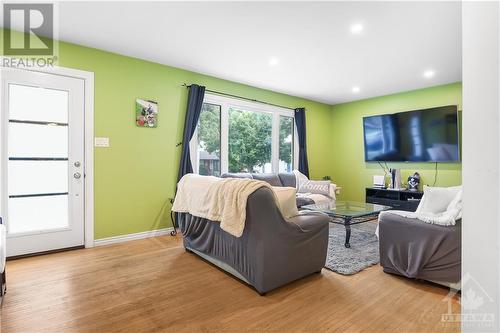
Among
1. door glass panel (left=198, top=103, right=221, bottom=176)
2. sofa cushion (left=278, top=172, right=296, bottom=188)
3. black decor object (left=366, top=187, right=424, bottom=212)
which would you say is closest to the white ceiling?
door glass panel (left=198, top=103, right=221, bottom=176)

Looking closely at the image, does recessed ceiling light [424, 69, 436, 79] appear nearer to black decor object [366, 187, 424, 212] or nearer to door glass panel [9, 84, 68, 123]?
black decor object [366, 187, 424, 212]

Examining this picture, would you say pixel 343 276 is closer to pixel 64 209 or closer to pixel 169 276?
pixel 169 276

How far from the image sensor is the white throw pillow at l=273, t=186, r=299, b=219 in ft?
7.50

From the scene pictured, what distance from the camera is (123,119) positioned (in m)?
3.61

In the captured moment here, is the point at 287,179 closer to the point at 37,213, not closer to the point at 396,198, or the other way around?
the point at 396,198

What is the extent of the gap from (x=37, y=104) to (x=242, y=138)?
120 inches

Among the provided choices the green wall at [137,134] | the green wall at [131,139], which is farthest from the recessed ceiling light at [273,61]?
the green wall at [131,139]

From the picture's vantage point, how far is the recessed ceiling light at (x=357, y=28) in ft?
9.04

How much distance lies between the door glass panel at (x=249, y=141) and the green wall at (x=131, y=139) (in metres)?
1.02

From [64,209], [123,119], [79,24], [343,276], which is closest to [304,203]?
[343,276]

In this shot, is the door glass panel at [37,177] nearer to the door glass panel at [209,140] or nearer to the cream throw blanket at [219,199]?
the cream throw blanket at [219,199]

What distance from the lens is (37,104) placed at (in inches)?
120

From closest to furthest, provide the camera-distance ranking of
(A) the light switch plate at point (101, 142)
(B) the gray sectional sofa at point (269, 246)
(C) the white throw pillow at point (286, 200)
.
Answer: (B) the gray sectional sofa at point (269, 246), (C) the white throw pillow at point (286, 200), (A) the light switch plate at point (101, 142)

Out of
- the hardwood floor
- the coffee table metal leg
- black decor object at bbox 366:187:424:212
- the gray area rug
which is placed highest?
black decor object at bbox 366:187:424:212
